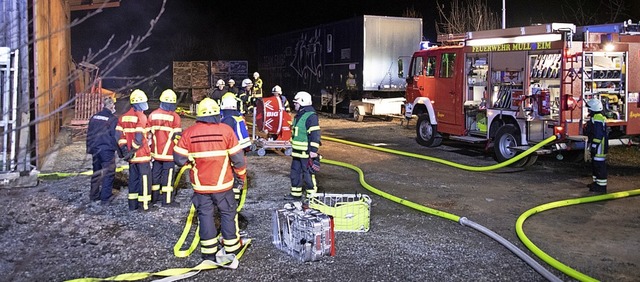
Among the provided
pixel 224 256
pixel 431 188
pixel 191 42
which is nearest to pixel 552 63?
pixel 431 188

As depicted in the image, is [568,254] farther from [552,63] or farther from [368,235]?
[552,63]

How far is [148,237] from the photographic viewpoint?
23.0 feet

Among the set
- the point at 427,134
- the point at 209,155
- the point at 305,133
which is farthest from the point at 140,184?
the point at 427,134

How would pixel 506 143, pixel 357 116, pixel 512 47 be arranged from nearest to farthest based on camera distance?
pixel 512 47 < pixel 506 143 < pixel 357 116

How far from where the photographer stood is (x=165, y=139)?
820 cm

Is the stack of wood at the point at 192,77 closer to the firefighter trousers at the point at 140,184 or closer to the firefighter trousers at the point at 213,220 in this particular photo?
the firefighter trousers at the point at 140,184

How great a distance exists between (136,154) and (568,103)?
7498 mm

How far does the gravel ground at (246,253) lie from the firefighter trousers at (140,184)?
179 mm

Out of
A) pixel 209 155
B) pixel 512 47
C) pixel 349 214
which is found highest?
pixel 512 47

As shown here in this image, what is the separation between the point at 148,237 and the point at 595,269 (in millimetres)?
4826

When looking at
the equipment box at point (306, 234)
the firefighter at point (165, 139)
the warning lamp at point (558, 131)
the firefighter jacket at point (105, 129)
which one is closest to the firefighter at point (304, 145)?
the firefighter at point (165, 139)

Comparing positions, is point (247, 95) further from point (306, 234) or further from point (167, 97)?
point (306, 234)

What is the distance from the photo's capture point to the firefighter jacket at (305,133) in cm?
837

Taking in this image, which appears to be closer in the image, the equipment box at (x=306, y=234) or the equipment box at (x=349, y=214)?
the equipment box at (x=306, y=234)
